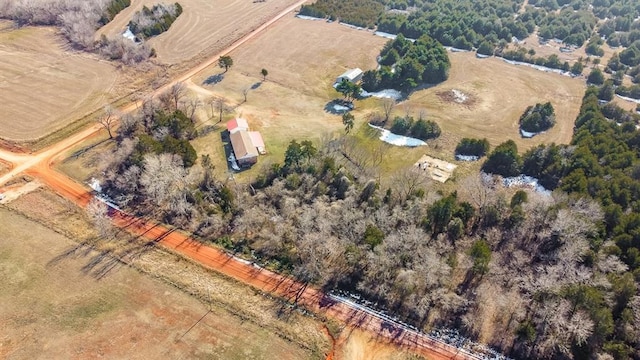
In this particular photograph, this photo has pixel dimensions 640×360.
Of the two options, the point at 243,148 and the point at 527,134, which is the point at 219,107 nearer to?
the point at 243,148

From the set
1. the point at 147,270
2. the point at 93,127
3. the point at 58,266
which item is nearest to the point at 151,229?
the point at 147,270

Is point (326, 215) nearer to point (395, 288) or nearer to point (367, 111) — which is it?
point (395, 288)

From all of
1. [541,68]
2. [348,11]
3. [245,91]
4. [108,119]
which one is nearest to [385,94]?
[245,91]

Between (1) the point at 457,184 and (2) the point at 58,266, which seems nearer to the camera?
(2) the point at 58,266

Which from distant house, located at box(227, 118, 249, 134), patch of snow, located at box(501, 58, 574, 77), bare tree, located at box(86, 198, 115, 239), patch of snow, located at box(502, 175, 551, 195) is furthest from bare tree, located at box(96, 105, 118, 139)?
patch of snow, located at box(501, 58, 574, 77)

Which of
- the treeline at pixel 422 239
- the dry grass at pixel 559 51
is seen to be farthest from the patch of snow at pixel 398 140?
the dry grass at pixel 559 51

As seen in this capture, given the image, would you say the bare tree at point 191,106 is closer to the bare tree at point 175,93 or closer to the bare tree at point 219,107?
the bare tree at point 175,93
